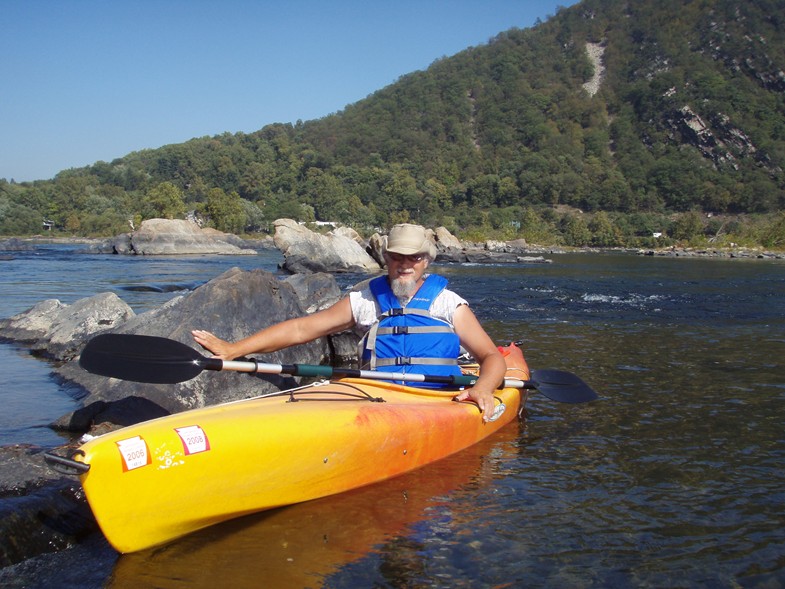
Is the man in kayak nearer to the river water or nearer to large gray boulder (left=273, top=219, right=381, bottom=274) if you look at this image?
the river water

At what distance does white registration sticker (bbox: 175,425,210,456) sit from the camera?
3.25 metres

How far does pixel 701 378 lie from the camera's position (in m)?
7.41

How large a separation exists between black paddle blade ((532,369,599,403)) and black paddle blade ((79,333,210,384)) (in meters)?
2.72

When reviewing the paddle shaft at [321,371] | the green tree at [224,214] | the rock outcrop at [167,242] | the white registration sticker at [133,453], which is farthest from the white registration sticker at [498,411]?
the green tree at [224,214]

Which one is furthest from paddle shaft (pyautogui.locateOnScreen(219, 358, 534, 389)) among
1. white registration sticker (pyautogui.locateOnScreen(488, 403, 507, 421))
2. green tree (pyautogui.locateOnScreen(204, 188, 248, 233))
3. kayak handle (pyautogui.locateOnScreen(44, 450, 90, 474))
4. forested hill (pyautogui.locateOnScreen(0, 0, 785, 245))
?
forested hill (pyautogui.locateOnScreen(0, 0, 785, 245))

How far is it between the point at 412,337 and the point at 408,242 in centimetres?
68

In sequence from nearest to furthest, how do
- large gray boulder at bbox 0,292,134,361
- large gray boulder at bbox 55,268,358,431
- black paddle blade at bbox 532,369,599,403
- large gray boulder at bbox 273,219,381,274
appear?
large gray boulder at bbox 55,268,358,431
black paddle blade at bbox 532,369,599,403
large gray boulder at bbox 0,292,134,361
large gray boulder at bbox 273,219,381,274

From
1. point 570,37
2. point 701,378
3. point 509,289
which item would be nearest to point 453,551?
point 701,378

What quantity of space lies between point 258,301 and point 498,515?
3.93m

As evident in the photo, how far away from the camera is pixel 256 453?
3.46m

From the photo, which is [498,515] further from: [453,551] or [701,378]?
[701,378]

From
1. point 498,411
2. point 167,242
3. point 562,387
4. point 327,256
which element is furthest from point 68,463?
point 167,242

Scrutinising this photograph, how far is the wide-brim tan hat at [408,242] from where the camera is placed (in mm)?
4516

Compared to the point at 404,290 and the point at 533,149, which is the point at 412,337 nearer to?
the point at 404,290
